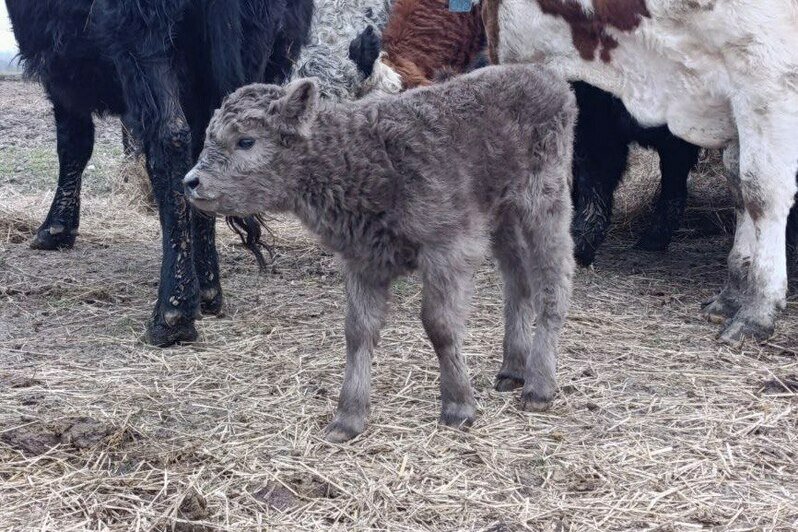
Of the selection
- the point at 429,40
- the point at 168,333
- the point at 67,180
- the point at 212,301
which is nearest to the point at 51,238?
the point at 67,180

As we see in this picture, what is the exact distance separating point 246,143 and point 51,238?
3.54 meters

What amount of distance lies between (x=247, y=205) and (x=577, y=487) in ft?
4.56

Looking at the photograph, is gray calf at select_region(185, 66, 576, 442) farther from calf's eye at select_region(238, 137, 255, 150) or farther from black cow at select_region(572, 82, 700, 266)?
black cow at select_region(572, 82, 700, 266)

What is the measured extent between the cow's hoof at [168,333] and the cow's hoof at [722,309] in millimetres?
2462

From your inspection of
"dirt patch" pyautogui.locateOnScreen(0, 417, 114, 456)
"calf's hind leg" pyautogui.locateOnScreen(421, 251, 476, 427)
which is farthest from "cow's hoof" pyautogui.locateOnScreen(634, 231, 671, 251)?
"dirt patch" pyautogui.locateOnScreen(0, 417, 114, 456)

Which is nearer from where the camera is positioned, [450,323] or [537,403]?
[450,323]

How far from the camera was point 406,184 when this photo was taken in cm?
352

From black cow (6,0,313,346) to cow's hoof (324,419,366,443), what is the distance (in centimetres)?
127

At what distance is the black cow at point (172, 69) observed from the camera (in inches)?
175

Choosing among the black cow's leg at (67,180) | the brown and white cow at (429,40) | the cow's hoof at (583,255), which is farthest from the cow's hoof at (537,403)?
the black cow's leg at (67,180)

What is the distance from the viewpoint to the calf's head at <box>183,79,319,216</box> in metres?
3.46

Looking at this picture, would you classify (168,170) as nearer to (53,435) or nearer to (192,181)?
(192,181)

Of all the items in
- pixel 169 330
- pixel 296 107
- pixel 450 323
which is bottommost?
pixel 169 330

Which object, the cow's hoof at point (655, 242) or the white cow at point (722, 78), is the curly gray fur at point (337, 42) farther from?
the cow's hoof at point (655, 242)
